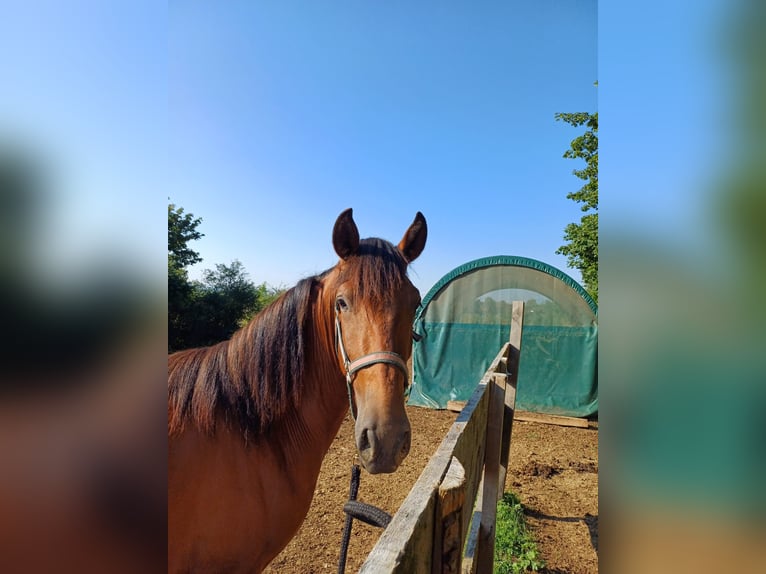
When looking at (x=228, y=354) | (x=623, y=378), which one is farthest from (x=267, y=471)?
(x=623, y=378)

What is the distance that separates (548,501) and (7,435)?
535 cm

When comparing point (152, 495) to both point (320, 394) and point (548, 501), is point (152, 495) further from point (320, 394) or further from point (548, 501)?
point (548, 501)

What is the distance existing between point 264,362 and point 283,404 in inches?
9.6

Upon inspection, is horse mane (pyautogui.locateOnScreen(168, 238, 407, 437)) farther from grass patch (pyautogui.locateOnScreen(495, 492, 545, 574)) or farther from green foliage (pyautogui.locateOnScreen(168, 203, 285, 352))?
green foliage (pyautogui.locateOnScreen(168, 203, 285, 352))

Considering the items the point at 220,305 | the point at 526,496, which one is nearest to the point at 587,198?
the point at 526,496

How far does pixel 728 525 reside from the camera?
0.40 metres

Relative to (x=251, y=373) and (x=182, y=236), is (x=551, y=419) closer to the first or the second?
(x=251, y=373)

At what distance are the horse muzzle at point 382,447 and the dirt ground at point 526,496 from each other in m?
2.35

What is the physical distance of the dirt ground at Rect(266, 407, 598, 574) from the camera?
10.9ft

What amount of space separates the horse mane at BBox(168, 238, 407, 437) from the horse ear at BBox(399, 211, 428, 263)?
0.31 m

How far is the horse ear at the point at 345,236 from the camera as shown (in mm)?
1994

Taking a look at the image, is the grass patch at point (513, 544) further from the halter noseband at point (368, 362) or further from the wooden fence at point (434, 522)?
the halter noseband at point (368, 362)

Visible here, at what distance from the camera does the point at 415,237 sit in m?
2.35

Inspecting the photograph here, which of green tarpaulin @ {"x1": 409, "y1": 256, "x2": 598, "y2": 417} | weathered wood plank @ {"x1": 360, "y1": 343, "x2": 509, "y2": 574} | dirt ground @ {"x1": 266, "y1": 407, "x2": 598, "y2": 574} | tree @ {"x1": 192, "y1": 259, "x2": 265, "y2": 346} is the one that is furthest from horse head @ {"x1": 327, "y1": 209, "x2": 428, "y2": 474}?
tree @ {"x1": 192, "y1": 259, "x2": 265, "y2": 346}
